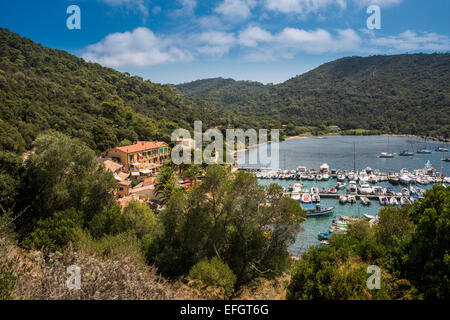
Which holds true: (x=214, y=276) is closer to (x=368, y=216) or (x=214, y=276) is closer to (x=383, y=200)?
(x=368, y=216)

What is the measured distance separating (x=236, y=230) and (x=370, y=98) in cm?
11850

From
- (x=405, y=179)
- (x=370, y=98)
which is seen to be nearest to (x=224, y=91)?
(x=370, y=98)

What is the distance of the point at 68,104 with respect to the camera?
3622cm

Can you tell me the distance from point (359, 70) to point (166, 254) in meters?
166

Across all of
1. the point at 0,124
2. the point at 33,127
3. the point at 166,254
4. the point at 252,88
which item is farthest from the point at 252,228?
the point at 252,88

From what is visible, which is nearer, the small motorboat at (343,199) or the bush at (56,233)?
the bush at (56,233)

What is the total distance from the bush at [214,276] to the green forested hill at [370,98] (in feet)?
268

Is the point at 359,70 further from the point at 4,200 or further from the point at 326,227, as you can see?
the point at 4,200

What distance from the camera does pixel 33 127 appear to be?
26.6 metres

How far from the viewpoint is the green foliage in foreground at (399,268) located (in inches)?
172

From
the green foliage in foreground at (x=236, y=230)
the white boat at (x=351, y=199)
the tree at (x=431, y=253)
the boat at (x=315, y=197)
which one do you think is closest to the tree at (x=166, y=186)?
the green foliage in foreground at (x=236, y=230)

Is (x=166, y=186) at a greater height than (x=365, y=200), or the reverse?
(x=166, y=186)

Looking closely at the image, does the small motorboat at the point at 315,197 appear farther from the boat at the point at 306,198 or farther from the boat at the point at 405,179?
the boat at the point at 405,179

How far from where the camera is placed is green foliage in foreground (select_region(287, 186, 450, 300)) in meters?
4.36
